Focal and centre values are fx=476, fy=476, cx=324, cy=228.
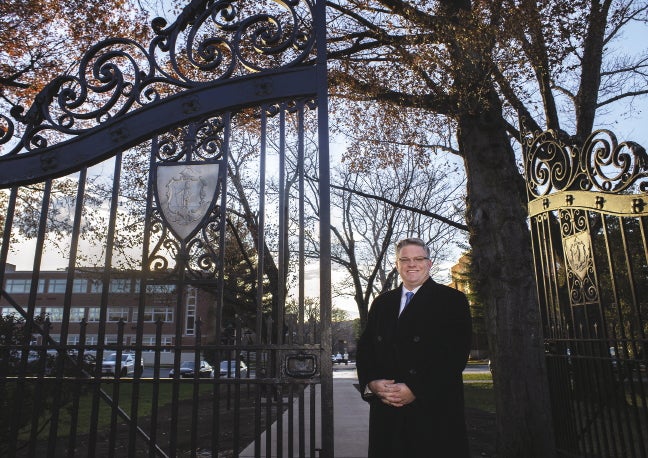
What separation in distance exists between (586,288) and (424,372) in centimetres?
214

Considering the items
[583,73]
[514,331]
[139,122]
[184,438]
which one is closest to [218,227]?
[139,122]

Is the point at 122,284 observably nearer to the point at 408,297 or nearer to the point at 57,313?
the point at 57,313

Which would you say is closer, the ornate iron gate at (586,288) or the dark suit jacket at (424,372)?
the dark suit jacket at (424,372)

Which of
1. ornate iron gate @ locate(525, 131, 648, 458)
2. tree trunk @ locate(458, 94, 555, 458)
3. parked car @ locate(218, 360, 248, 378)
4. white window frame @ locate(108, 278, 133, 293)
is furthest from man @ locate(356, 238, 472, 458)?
white window frame @ locate(108, 278, 133, 293)

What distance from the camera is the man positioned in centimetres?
295

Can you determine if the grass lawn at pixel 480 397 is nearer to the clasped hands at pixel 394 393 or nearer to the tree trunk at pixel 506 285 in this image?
the tree trunk at pixel 506 285

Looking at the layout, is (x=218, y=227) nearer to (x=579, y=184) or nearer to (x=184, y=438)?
(x=579, y=184)

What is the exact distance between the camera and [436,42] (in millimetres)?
7598

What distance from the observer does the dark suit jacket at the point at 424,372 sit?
9.64ft

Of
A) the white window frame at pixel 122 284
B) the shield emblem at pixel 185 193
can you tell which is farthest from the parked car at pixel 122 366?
the white window frame at pixel 122 284

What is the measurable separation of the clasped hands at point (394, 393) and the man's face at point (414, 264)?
696 mm

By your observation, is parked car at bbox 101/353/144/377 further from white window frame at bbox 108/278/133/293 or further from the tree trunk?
the tree trunk

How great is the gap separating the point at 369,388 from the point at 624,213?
7.48 ft

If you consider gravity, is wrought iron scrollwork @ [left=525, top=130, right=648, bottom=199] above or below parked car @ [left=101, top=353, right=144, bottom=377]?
above
